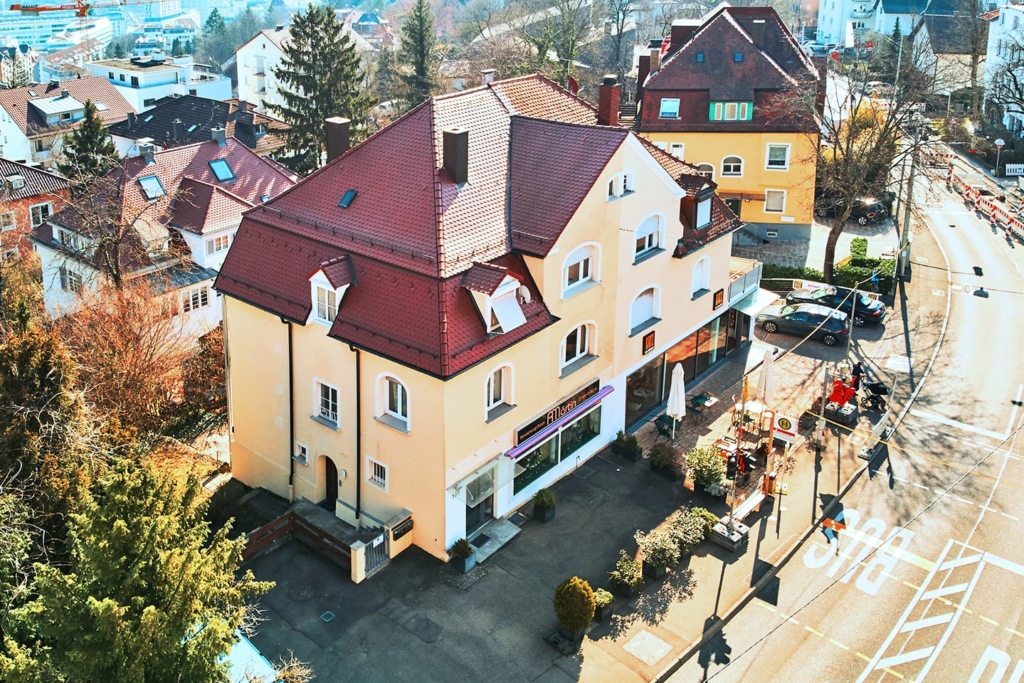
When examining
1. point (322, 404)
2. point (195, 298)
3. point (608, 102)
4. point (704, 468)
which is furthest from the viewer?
point (195, 298)

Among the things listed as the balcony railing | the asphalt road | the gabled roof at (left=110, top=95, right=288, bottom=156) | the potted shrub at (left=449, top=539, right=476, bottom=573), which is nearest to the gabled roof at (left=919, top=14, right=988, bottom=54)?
the gabled roof at (left=110, top=95, right=288, bottom=156)

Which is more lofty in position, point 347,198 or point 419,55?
point 419,55

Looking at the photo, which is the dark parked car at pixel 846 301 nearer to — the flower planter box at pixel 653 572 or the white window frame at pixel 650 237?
the white window frame at pixel 650 237

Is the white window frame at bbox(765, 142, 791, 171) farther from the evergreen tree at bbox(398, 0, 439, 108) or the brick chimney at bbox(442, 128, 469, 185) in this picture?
the evergreen tree at bbox(398, 0, 439, 108)

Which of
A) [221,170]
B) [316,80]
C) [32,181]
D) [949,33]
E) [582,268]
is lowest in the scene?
[582,268]

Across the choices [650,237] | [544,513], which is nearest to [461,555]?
[544,513]

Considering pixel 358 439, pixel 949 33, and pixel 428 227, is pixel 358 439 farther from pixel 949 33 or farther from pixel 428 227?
pixel 949 33
